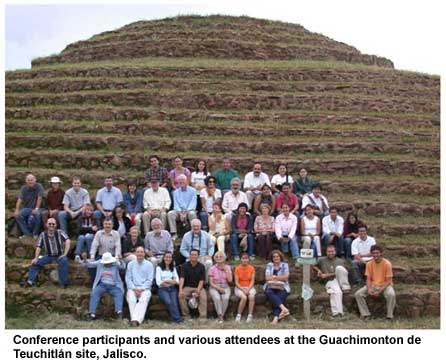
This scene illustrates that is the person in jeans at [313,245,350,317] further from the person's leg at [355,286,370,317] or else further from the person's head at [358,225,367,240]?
the person's head at [358,225,367,240]

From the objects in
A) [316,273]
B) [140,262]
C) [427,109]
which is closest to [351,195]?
[316,273]

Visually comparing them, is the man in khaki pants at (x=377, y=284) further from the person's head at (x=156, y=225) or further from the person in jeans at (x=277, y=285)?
the person's head at (x=156, y=225)

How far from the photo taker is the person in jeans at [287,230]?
10.0 m

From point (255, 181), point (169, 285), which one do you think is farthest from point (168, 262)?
point (255, 181)

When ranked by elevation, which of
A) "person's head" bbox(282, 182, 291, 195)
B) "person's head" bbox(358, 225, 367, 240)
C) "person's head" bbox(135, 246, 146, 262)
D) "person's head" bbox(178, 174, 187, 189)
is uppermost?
"person's head" bbox(178, 174, 187, 189)

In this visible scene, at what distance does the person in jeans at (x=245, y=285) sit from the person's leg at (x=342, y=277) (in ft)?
4.42

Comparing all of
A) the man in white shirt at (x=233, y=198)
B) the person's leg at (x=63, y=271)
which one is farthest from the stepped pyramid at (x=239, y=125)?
the man in white shirt at (x=233, y=198)

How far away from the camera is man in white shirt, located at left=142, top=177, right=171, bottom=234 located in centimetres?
1036

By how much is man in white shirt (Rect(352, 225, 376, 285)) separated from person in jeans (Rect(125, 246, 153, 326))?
3.27 m

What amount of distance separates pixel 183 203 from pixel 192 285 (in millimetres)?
1860

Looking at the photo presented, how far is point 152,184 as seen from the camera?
10.6 m

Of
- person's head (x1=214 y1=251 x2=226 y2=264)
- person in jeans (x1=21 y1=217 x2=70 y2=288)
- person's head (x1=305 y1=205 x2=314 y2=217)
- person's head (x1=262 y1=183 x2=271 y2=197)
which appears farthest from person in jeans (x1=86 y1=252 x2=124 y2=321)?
person's head (x1=305 y1=205 x2=314 y2=217)

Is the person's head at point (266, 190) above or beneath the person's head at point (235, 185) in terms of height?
beneath

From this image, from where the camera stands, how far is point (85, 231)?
10156 mm
